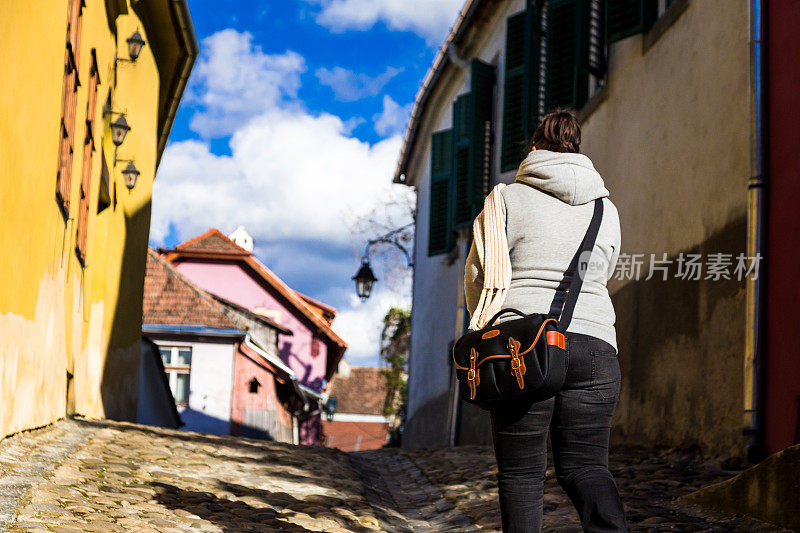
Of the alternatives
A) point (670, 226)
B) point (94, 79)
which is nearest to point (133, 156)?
point (94, 79)

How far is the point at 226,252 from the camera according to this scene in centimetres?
3206

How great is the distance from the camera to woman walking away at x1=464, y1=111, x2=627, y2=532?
9.64 feet

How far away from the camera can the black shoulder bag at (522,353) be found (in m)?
2.85

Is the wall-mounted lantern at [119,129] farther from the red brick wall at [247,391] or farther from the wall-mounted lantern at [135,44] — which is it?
the red brick wall at [247,391]

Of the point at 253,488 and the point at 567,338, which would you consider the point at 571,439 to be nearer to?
the point at 567,338

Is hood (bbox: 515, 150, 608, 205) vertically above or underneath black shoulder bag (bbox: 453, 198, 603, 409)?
above

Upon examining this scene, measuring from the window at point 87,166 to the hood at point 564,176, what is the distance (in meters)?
5.80

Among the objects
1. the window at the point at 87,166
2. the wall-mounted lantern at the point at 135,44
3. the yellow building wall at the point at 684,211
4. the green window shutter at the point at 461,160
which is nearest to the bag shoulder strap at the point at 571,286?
the yellow building wall at the point at 684,211

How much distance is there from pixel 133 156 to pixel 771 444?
7856 mm

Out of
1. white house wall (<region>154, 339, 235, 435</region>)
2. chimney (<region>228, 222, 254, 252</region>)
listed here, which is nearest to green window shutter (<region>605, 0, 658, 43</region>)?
white house wall (<region>154, 339, 235, 435</region>)

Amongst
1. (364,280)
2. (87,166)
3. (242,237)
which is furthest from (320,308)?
(87,166)

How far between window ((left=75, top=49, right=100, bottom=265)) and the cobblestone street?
1.63 metres

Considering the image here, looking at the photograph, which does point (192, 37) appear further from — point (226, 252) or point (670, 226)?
point (226, 252)

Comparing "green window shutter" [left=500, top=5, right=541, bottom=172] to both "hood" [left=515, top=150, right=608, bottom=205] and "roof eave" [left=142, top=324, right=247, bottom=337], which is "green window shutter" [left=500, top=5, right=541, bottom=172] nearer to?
"hood" [left=515, top=150, right=608, bottom=205]
